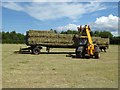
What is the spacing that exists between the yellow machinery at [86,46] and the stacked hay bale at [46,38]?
5.58 metres

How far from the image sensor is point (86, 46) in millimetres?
25156

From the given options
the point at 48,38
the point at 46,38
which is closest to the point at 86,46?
the point at 48,38

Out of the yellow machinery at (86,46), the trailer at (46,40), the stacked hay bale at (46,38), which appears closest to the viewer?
the yellow machinery at (86,46)

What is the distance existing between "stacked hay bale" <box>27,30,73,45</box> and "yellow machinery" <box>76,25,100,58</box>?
220 inches

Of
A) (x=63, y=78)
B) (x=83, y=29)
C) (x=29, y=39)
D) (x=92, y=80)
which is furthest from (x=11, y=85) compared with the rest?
(x=29, y=39)

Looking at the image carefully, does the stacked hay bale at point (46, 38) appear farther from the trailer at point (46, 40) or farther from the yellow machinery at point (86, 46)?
the yellow machinery at point (86, 46)

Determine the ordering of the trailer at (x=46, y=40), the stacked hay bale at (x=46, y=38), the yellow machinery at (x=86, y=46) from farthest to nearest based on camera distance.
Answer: the stacked hay bale at (x=46, y=38) → the trailer at (x=46, y=40) → the yellow machinery at (x=86, y=46)

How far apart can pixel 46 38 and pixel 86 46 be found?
794 centimetres

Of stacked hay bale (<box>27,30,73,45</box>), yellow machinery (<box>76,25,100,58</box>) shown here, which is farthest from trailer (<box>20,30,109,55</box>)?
yellow machinery (<box>76,25,100,58</box>)

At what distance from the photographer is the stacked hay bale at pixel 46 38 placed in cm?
3177

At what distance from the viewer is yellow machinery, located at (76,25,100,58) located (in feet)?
80.1

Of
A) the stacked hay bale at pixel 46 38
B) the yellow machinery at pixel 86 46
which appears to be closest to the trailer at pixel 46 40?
the stacked hay bale at pixel 46 38

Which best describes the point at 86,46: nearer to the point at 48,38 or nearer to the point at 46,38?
the point at 48,38

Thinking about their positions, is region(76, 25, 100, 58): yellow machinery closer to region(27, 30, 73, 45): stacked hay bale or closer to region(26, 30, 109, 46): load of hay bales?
region(26, 30, 109, 46): load of hay bales
